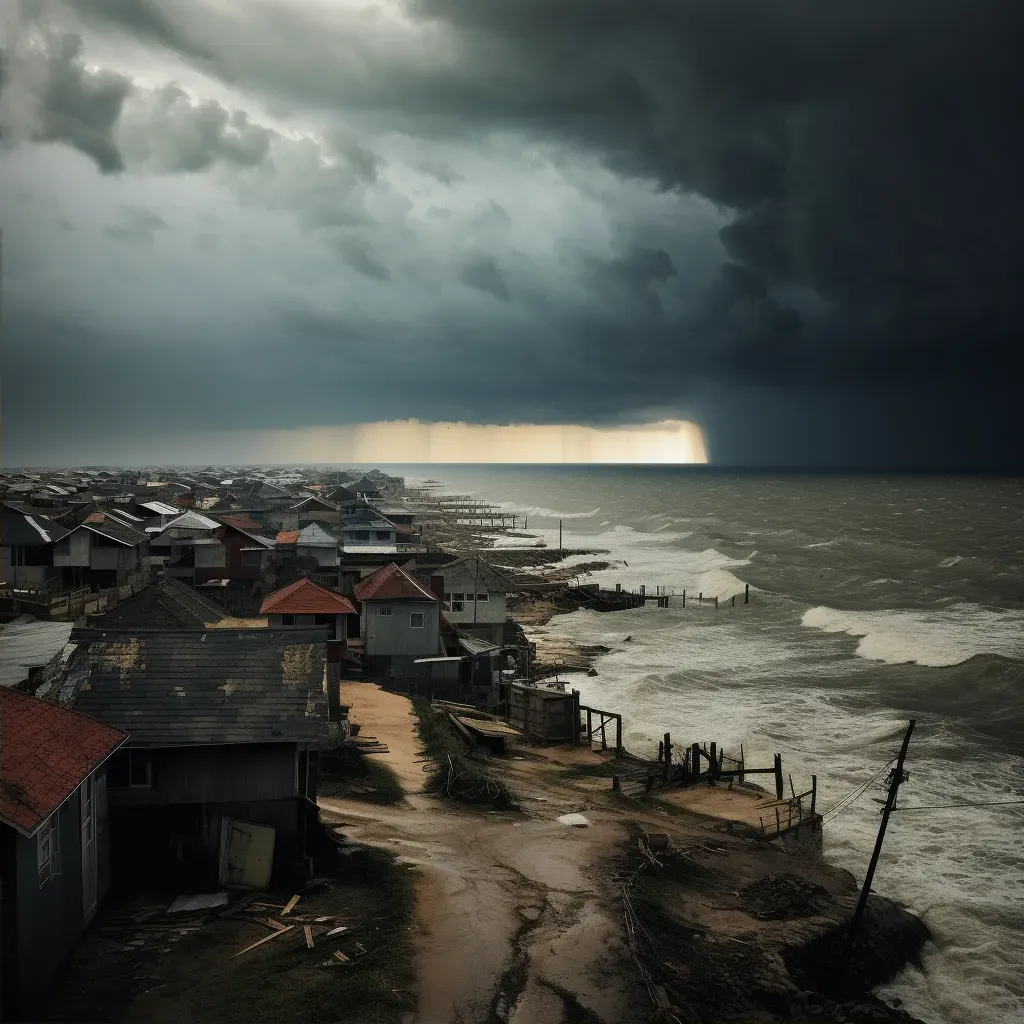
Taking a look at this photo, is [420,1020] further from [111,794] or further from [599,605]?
[599,605]

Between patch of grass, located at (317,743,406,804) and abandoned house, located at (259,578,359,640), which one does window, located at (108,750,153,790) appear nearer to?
patch of grass, located at (317,743,406,804)

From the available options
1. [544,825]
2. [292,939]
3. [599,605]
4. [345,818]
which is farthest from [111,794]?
[599,605]

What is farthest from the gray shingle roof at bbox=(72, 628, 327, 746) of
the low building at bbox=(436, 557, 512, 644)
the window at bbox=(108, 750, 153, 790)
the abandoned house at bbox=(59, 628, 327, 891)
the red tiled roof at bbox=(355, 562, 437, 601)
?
the low building at bbox=(436, 557, 512, 644)

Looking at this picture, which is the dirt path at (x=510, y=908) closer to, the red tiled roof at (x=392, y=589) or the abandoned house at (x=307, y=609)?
the abandoned house at (x=307, y=609)

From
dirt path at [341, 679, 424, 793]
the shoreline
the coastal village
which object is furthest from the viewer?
dirt path at [341, 679, 424, 793]

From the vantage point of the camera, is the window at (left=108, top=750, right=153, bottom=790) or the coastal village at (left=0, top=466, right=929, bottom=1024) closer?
the coastal village at (left=0, top=466, right=929, bottom=1024)

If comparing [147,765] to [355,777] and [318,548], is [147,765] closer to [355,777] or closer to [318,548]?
[355,777]

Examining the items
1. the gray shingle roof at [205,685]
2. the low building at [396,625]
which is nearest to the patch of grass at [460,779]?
the gray shingle roof at [205,685]
